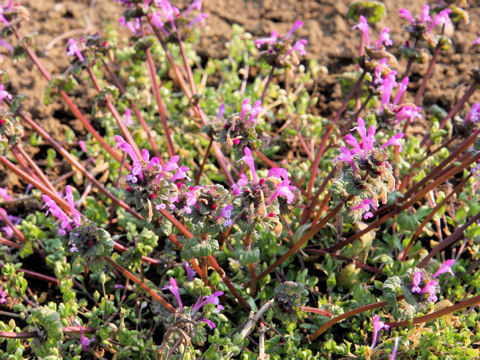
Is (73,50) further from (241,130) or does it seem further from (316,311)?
(316,311)

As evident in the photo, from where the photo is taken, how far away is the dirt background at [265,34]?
15.1 ft

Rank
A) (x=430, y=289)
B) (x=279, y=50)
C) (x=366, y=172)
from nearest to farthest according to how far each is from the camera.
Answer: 1. (x=366, y=172)
2. (x=430, y=289)
3. (x=279, y=50)

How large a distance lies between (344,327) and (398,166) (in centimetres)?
120

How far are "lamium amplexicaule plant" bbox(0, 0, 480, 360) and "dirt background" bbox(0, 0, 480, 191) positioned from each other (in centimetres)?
39

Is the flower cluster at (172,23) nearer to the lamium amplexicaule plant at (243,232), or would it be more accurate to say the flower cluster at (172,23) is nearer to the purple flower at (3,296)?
the lamium amplexicaule plant at (243,232)

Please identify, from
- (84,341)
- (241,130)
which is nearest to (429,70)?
(241,130)

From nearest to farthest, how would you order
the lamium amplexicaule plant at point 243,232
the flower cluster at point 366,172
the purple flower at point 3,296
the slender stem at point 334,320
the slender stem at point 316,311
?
the flower cluster at point 366,172 < the lamium amplexicaule plant at point 243,232 < the slender stem at point 334,320 < the slender stem at point 316,311 < the purple flower at point 3,296

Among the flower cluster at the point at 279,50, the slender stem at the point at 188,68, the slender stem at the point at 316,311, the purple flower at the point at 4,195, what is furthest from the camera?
the slender stem at the point at 188,68

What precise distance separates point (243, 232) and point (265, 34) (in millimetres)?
3008

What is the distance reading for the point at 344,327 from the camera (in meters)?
3.06

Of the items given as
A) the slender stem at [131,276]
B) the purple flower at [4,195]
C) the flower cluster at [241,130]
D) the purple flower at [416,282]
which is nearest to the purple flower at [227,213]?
the flower cluster at [241,130]

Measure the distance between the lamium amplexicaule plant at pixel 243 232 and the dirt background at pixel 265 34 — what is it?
1.28 ft

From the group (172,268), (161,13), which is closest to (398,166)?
(172,268)

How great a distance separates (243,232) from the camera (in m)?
2.69
